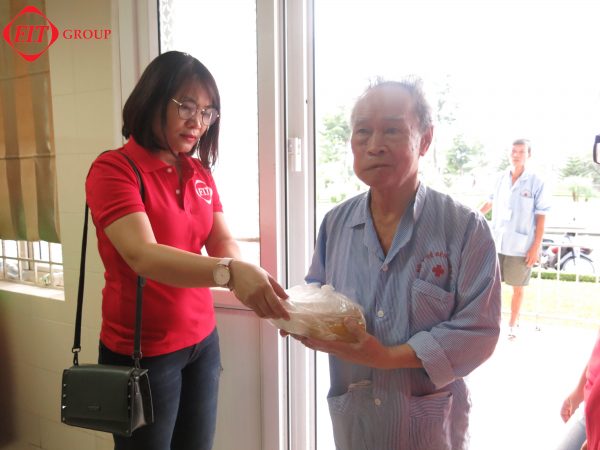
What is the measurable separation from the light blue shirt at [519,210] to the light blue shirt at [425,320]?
3287 mm

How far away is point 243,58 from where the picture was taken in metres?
1.69

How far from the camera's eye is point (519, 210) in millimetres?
3928

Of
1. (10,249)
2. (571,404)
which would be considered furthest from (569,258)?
(10,249)

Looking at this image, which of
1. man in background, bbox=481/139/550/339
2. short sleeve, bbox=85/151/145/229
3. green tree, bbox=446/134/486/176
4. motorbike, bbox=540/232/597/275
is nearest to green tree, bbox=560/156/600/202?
man in background, bbox=481/139/550/339

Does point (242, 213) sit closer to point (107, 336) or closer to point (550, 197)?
point (107, 336)

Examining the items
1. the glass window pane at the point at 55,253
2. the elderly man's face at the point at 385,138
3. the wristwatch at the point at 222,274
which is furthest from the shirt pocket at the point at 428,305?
the glass window pane at the point at 55,253

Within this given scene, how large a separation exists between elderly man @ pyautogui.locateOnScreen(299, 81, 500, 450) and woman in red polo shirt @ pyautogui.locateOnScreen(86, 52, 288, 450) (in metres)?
0.26

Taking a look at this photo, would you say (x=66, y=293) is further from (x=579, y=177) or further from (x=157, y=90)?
(x=579, y=177)

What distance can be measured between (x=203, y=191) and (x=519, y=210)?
11.4 feet

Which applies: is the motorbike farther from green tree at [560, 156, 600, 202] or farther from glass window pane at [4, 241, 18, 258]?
glass window pane at [4, 241, 18, 258]

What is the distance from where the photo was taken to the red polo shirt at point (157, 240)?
3.72 ft

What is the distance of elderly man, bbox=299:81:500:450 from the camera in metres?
0.95

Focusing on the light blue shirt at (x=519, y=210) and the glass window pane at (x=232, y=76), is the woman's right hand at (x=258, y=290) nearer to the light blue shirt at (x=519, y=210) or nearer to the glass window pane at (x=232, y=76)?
the glass window pane at (x=232, y=76)

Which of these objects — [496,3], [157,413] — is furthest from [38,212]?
[496,3]
